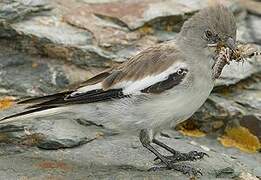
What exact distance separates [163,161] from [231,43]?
1080 mm

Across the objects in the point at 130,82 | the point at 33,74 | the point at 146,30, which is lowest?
the point at 33,74

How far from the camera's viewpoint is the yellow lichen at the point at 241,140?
6.57 meters

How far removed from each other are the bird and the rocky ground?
0.24 metres

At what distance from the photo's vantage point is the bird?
18.5ft

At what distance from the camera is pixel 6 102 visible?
651 centimetres

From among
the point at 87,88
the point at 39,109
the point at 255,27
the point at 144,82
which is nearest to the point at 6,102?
the point at 39,109

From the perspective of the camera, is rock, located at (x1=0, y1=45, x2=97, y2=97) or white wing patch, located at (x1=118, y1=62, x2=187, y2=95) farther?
rock, located at (x1=0, y1=45, x2=97, y2=97)

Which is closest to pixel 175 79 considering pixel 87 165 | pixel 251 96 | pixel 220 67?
pixel 220 67

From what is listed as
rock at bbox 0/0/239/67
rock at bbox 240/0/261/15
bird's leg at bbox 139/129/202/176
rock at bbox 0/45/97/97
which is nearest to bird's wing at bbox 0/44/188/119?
bird's leg at bbox 139/129/202/176

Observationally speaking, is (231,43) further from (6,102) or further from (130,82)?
(6,102)

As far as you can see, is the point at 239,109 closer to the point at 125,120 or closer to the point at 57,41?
the point at 125,120

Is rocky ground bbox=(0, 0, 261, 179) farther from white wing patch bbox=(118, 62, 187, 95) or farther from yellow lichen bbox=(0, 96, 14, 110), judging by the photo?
white wing patch bbox=(118, 62, 187, 95)

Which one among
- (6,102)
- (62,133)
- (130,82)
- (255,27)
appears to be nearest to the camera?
(130,82)

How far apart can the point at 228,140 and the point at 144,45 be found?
4.10 feet
